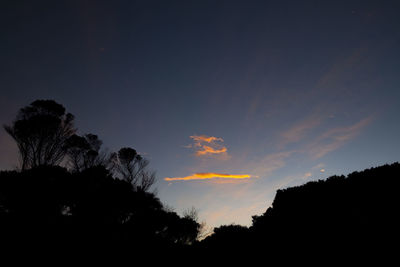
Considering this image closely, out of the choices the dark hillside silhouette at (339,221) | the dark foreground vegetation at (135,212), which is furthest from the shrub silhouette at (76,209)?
the dark hillside silhouette at (339,221)

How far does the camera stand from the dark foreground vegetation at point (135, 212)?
7.95 m

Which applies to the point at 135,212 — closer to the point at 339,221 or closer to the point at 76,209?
the point at 76,209

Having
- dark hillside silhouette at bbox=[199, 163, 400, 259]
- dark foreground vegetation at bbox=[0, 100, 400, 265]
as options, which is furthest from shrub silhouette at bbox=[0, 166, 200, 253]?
dark hillside silhouette at bbox=[199, 163, 400, 259]

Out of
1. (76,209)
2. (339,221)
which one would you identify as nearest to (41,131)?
(76,209)

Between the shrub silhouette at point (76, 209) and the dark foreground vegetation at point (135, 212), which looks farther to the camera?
the shrub silhouette at point (76, 209)

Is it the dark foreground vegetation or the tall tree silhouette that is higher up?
the tall tree silhouette

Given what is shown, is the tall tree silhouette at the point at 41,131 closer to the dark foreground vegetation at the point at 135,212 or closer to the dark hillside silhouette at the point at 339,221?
the dark foreground vegetation at the point at 135,212

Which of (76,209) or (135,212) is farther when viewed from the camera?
(135,212)

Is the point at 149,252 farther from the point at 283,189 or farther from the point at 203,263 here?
the point at 283,189

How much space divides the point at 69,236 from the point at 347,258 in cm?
1459

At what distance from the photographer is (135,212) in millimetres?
27406

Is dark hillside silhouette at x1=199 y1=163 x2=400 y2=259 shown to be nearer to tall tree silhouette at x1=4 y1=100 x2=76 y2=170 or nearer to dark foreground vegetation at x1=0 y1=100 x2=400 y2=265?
dark foreground vegetation at x1=0 y1=100 x2=400 y2=265

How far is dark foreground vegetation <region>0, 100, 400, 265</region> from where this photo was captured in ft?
26.1

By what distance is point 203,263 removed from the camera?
10.7 m
